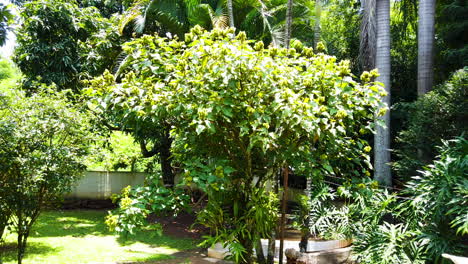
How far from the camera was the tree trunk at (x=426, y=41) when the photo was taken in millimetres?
8125

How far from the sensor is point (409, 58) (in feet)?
35.6

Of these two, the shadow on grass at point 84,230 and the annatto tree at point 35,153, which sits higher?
the annatto tree at point 35,153

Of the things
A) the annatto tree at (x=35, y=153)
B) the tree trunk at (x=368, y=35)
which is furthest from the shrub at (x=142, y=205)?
the tree trunk at (x=368, y=35)

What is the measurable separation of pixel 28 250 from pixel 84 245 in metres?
1.03

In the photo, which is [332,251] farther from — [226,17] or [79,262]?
[226,17]

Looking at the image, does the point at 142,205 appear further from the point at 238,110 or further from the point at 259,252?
the point at 259,252

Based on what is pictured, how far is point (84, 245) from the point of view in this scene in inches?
315

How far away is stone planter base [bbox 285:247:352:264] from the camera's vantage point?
19.6ft

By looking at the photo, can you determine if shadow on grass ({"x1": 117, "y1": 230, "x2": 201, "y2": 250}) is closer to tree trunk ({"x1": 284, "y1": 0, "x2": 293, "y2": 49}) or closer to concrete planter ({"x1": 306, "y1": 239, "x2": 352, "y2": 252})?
concrete planter ({"x1": 306, "y1": 239, "x2": 352, "y2": 252})

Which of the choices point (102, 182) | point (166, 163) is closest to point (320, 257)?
point (166, 163)

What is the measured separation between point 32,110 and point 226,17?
5486mm

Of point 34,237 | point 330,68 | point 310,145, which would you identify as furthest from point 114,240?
point 330,68

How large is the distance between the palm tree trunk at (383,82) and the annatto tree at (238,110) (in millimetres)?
3711

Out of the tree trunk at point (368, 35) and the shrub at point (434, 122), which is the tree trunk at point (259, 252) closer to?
the shrub at point (434, 122)
